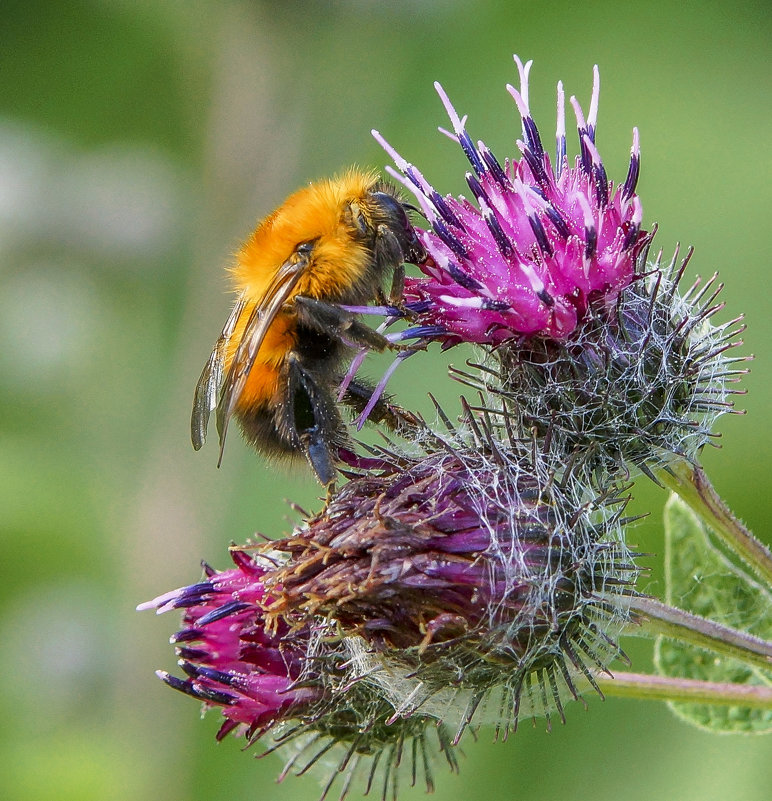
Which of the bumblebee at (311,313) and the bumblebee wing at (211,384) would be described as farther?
the bumblebee wing at (211,384)

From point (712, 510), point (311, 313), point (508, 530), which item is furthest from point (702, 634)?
point (311, 313)

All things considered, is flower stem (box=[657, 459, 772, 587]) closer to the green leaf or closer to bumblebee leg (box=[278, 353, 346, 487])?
the green leaf

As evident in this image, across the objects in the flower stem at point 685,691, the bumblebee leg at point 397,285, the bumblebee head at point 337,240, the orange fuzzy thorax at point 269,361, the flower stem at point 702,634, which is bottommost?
the flower stem at point 685,691

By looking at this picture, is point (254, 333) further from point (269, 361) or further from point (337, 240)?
point (337, 240)

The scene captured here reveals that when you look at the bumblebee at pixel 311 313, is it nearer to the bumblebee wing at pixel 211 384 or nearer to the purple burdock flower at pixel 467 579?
the bumblebee wing at pixel 211 384

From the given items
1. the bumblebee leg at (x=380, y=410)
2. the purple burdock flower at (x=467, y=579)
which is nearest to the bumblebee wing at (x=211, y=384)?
the bumblebee leg at (x=380, y=410)

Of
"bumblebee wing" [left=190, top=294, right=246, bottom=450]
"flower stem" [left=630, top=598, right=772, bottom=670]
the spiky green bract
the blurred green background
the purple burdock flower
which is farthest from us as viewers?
the blurred green background

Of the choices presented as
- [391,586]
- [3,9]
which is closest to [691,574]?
[391,586]

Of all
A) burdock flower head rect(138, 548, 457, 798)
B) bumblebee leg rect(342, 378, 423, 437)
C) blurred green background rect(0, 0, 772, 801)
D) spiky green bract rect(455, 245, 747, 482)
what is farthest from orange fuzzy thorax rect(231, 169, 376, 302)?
blurred green background rect(0, 0, 772, 801)
